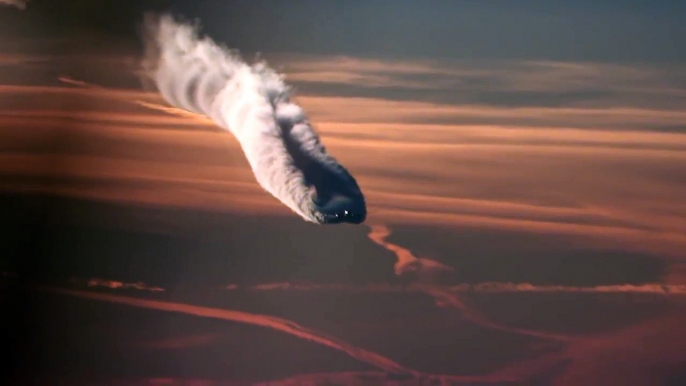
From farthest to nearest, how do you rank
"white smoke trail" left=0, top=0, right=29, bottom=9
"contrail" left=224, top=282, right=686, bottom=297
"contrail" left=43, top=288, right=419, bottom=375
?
"white smoke trail" left=0, top=0, right=29, bottom=9 < "contrail" left=43, top=288, right=419, bottom=375 < "contrail" left=224, top=282, right=686, bottom=297

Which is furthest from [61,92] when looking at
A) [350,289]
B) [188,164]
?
[350,289]

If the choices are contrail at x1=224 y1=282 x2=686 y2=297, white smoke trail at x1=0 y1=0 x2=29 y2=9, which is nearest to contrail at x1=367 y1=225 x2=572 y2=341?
contrail at x1=224 y1=282 x2=686 y2=297

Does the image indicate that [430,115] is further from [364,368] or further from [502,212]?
[364,368]

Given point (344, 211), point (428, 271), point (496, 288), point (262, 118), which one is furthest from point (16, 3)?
point (496, 288)

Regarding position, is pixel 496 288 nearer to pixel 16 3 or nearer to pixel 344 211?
pixel 344 211

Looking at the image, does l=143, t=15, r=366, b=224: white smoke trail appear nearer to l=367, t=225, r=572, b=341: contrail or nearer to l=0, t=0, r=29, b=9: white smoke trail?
l=367, t=225, r=572, b=341: contrail

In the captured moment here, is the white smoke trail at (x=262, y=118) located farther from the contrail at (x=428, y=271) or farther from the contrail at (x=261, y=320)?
the contrail at (x=261, y=320)
